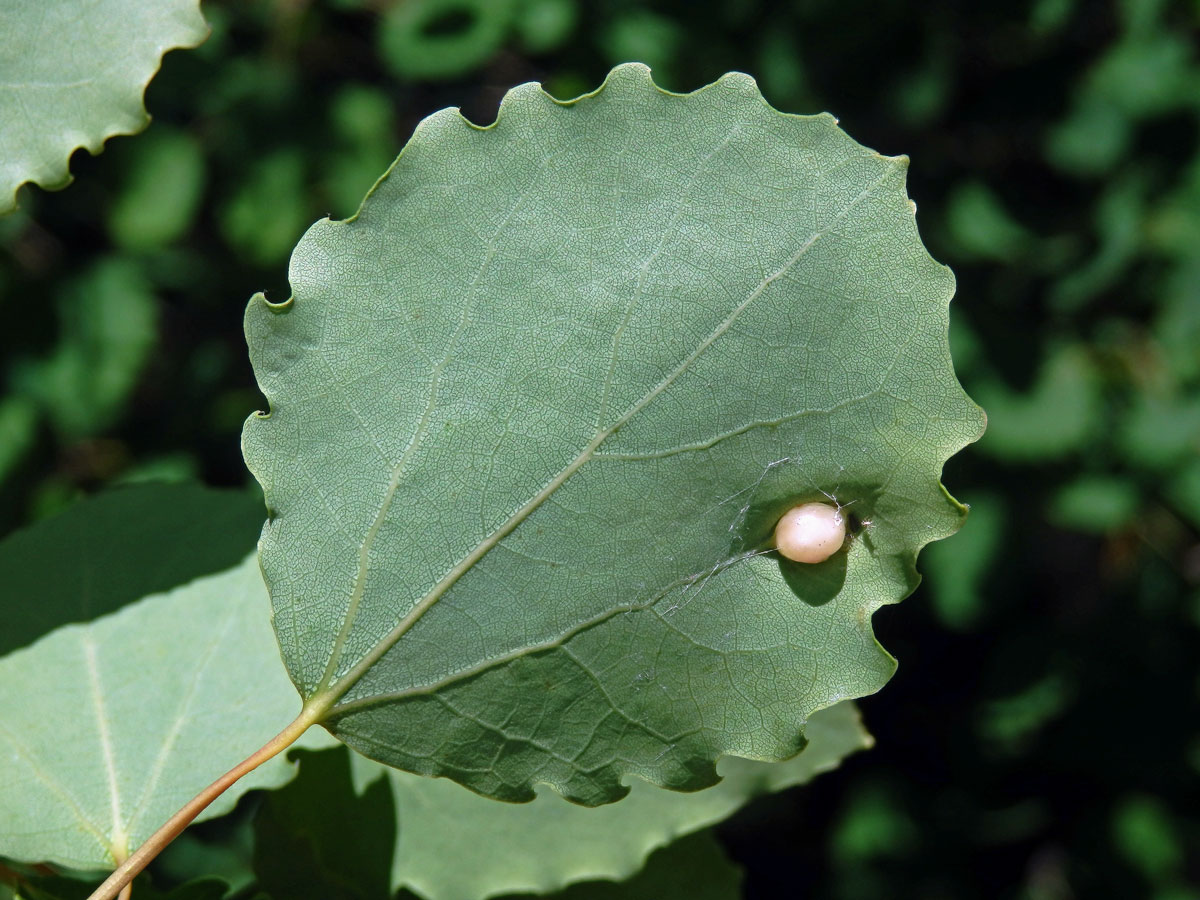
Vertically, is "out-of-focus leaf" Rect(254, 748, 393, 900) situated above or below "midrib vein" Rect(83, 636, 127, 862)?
below

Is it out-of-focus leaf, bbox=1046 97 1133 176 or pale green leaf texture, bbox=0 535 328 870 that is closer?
pale green leaf texture, bbox=0 535 328 870

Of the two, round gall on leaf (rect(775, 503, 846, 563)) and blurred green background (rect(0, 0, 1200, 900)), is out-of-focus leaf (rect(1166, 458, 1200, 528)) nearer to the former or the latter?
blurred green background (rect(0, 0, 1200, 900))

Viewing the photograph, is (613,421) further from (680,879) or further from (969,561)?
(969,561)

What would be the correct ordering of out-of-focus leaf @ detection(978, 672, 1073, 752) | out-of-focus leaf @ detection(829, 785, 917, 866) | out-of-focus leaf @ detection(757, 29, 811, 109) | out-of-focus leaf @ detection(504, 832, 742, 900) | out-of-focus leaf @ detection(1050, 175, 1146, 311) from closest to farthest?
out-of-focus leaf @ detection(504, 832, 742, 900) < out-of-focus leaf @ detection(757, 29, 811, 109) < out-of-focus leaf @ detection(1050, 175, 1146, 311) < out-of-focus leaf @ detection(978, 672, 1073, 752) < out-of-focus leaf @ detection(829, 785, 917, 866)

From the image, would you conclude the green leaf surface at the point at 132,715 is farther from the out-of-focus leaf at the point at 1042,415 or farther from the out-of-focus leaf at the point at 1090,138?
the out-of-focus leaf at the point at 1090,138

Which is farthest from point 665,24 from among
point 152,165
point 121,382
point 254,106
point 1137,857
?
point 1137,857

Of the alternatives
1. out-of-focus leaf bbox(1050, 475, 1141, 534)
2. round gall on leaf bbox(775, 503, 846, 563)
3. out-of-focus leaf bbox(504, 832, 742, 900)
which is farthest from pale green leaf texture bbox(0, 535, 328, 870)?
out-of-focus leaf bbox(1050, 475, 1141, 534)

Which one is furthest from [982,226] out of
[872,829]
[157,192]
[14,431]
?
[14,431]
